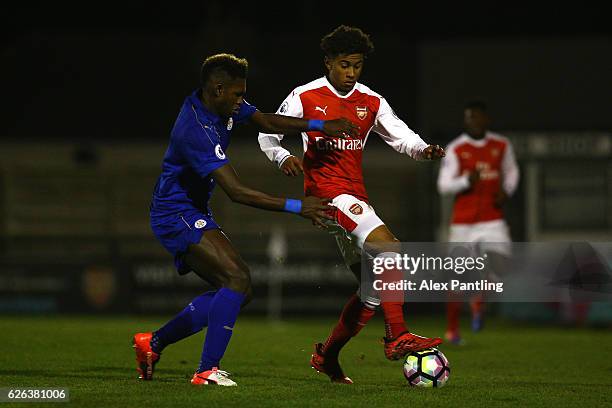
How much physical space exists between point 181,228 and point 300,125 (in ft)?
3.65

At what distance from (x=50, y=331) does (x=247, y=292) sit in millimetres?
6301

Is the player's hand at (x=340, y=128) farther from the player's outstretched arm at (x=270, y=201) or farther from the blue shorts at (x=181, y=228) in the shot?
the blue shorts at (x=181, y=228)

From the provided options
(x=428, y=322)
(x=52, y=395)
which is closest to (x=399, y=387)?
(x=52, y=395)

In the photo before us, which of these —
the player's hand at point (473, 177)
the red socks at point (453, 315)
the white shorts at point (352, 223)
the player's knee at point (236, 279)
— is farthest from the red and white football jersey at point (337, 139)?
the red socks at point (453, 315)

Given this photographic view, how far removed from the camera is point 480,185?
13.1 m

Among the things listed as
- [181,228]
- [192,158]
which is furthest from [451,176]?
[192,158]

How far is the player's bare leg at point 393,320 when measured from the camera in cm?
739

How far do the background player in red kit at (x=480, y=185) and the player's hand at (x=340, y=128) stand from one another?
→ 5.12 m

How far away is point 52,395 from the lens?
23.0 feet

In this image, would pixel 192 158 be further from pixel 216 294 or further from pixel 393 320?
pixel 393 320

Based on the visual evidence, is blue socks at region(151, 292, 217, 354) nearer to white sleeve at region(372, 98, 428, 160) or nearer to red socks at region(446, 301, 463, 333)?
white sleeve at region(372, 98, 428, 160)

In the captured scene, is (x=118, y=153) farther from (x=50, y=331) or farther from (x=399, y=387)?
(x=399, y=387)

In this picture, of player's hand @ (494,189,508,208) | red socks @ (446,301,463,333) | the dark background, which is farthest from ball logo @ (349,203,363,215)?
the dark background

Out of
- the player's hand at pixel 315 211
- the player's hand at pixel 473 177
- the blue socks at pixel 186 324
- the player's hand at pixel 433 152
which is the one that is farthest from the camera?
the player's hand at pixel 473 177
